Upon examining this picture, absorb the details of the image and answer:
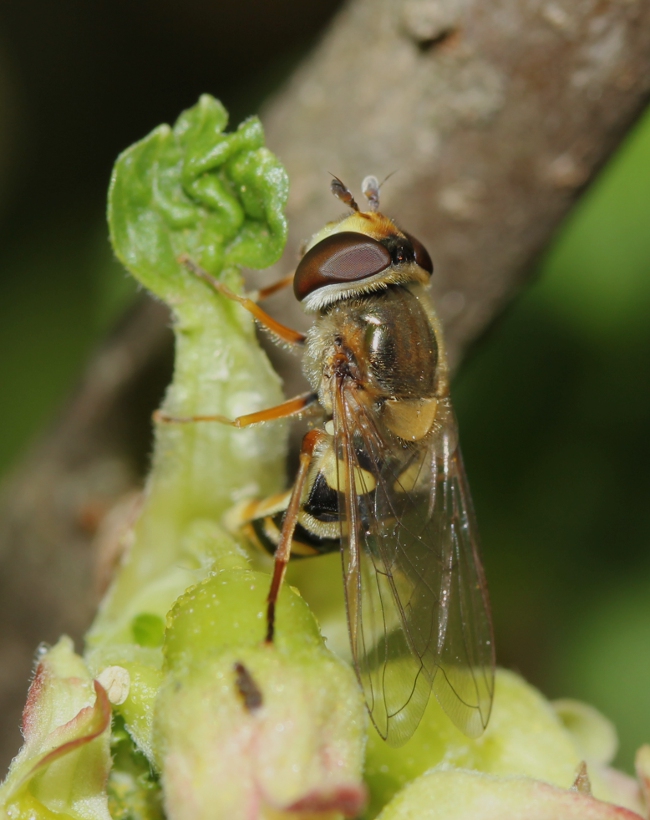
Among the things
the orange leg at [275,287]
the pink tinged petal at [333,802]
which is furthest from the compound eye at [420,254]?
the pink tinged petal at [333,802]

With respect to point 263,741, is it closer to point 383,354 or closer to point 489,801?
point 489,801

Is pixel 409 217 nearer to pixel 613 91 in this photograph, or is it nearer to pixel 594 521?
pixel 613 91

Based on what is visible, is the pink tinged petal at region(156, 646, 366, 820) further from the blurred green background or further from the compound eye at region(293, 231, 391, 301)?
the blurred green background

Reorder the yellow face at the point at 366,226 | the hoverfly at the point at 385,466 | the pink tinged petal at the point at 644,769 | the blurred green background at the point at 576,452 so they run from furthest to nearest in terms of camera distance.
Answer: the blurred green background at the point at 576,452, the yellow face at the point at 366,226, the hoverfly at the point at 385,466, the pink tinged petal at the point at 644,769

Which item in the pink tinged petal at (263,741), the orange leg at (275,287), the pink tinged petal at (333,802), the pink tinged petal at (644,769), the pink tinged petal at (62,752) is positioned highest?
the orange leg at (275,287)

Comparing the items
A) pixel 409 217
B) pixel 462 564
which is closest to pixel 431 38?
pixel 409 217

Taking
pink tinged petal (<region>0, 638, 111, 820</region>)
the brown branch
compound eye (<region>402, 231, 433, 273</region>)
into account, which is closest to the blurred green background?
the brown branch

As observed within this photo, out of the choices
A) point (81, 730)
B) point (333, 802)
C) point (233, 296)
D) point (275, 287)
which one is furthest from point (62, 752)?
point (275, 287)

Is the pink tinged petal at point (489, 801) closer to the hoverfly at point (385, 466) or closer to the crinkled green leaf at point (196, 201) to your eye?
the hoverfly at point (385, 466)
